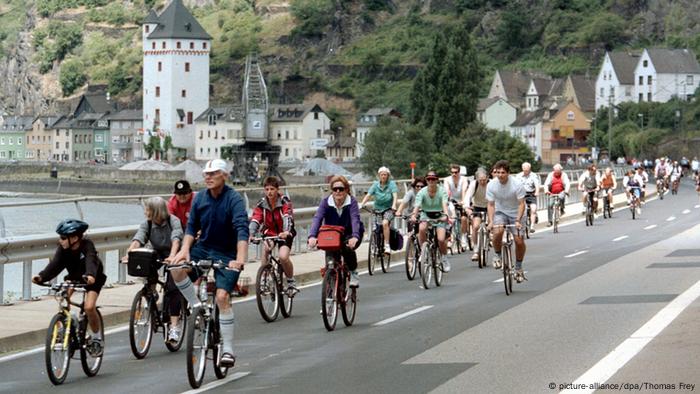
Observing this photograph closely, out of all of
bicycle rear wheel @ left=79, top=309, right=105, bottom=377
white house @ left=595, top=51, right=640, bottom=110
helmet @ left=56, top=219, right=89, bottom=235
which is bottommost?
bicycle rear wheel @ left=79, top=309, right=105, bottom=377

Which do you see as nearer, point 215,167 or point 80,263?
point 215,167

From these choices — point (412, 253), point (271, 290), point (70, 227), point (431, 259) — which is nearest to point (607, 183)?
point (412, 253)

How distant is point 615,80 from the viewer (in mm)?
167125

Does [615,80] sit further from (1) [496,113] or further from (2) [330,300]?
(2) [330,300]

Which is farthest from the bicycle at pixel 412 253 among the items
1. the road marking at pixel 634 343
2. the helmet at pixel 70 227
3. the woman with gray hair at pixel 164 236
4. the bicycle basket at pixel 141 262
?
the helmet at pixel 70 227

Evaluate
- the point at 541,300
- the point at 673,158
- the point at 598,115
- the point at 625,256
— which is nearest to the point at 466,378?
the point at 541,300

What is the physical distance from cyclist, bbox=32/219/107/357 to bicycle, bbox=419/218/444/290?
9.48 m

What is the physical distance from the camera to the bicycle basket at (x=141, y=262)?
1406 centimetres

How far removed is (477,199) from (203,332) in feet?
51.9

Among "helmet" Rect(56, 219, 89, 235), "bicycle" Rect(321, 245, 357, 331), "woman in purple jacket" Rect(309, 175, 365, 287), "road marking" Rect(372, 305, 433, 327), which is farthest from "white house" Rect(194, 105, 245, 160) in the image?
"helmet" Rect(56, 219, 89, 235)

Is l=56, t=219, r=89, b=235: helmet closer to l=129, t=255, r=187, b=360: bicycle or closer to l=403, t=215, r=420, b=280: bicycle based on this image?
l=129, t=255, r=187, b=360: bicycle

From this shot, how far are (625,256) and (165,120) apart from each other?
569ft

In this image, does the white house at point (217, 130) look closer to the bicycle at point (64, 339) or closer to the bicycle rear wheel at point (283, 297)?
the bicycle rear wheel at point (283, 297)

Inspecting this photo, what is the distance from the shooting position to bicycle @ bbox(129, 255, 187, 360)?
1468 centimetres
